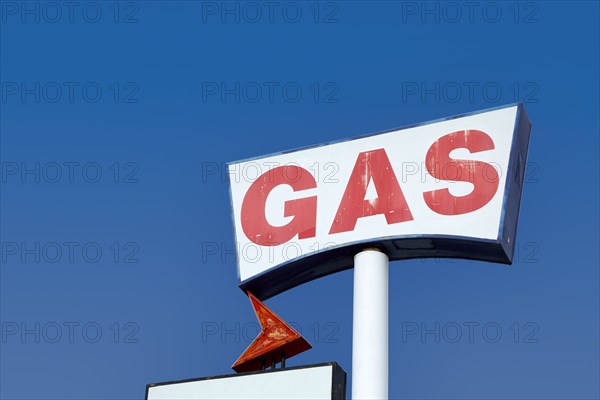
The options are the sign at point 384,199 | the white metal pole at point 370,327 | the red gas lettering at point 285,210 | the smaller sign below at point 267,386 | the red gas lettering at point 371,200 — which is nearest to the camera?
the smaller sign below at point 267,386

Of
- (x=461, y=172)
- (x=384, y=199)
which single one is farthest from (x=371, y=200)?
(x=461, y=172)

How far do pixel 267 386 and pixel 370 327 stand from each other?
205 cm

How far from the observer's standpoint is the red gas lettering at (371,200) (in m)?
21.9

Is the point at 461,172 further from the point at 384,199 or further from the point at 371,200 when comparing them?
the point at 371,200

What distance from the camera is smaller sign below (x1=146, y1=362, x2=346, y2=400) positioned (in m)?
19.9

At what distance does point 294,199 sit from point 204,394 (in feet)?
13.8

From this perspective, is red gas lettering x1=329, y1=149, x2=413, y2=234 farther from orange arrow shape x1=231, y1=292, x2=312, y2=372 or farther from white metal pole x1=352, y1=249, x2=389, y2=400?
orange arrow shape x1=231, y1=292, x2=312, y2=372

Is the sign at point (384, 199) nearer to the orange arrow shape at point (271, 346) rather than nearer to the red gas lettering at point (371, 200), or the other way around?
the red gas lettering at point (371, 200)

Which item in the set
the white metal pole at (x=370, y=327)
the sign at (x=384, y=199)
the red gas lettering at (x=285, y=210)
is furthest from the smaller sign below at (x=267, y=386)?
the red gas lettering at (x=285, y=210)

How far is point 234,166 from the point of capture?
23.8 metres

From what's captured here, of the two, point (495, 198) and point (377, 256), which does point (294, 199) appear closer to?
point (377, 256)

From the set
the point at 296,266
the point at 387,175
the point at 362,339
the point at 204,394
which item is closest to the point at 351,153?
the point at 387,175

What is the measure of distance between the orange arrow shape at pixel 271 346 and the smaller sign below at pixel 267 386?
65 centimetres

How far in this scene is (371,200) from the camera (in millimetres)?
22188
